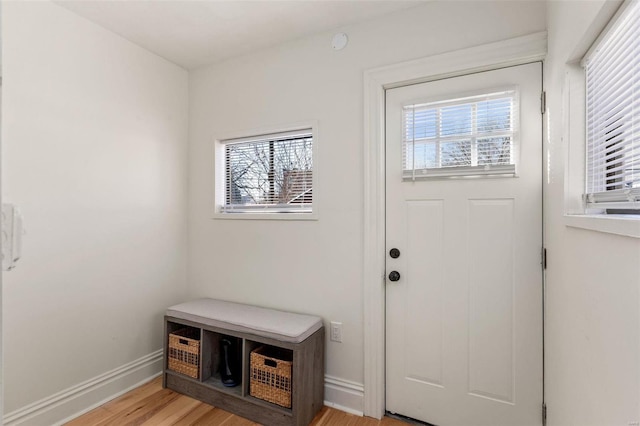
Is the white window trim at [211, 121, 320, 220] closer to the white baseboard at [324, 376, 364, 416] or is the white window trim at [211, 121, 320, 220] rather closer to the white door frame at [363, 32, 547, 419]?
the white door frame at [363, 32, 547, 419]

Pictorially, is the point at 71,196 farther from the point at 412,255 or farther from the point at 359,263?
the point at 412,255

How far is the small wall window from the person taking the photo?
7.79 ft

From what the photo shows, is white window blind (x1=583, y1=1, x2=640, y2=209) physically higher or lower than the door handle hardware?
higher

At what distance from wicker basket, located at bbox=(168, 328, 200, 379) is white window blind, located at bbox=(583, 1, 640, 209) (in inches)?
91.8

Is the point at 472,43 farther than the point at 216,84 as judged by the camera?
No

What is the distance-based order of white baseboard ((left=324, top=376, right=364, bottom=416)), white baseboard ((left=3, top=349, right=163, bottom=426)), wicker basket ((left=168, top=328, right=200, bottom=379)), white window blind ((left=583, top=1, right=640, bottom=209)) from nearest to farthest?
white window blind ((left=583, top=1, right=640, bottom=209))
white baseboard ((left=3, top=349, right=163, bottom=426))
white baseboard ((left=324, top=376, right=364, bottom=416))
wicker basket ((left=168, top=328, right=200, bottom=379))

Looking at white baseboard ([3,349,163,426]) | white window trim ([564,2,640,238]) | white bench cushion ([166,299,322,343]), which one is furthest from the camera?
white bench cushion ([166,299,322,343])

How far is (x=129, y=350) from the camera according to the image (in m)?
2.37

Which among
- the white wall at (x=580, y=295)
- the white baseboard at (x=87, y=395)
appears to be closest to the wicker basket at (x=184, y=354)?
the white baseboard at (x=87, y=395)

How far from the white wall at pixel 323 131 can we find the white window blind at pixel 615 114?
2.23 ft

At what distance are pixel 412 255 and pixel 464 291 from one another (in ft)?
1.13

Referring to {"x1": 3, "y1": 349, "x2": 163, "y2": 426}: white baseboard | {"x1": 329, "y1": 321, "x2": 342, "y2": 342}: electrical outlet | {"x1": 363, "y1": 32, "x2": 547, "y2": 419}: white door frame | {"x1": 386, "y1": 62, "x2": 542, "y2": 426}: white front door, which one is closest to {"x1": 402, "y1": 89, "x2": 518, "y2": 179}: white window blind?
{"x1": 386, "y1": 62, "x2": 542, "y2": 426}: white front door

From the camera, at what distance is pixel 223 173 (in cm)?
274

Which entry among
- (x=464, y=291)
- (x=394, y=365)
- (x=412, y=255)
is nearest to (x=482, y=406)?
(x=394, y=365)
